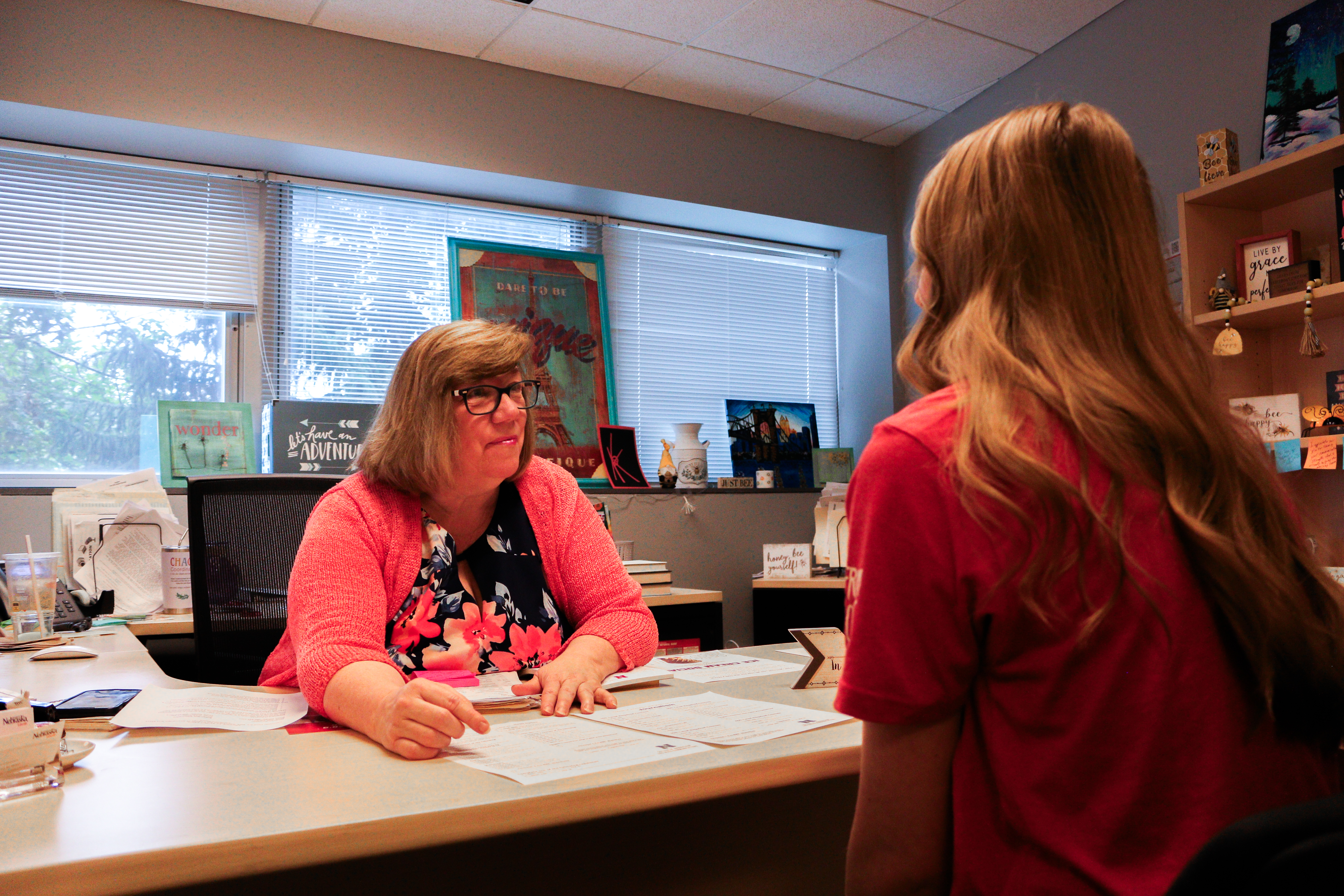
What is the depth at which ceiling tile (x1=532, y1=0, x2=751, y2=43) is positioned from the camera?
3.14 m

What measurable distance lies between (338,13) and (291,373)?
1.29 metres

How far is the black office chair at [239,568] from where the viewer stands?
184cm

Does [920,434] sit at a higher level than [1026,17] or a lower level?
lower

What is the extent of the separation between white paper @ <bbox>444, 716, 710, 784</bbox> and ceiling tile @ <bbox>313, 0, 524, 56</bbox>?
9.20 ft

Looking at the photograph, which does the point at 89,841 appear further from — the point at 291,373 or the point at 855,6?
the point at 855,6

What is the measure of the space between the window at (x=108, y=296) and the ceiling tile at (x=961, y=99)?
2.87 meters

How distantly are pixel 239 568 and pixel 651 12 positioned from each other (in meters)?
2.37

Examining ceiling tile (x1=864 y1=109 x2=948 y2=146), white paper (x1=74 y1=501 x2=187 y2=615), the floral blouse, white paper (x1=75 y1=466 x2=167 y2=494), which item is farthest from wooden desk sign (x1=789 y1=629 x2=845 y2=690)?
ceiling tile (x1=864 y1=109 x2=948 y2=146)

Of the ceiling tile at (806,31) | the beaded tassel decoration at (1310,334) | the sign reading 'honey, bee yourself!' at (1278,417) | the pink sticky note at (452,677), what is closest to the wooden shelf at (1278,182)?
the beaded tassel decoration at (1310,334)

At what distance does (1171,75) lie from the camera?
312 cm

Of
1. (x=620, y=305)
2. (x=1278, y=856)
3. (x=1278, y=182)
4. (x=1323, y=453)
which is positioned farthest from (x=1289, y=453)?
(x=620, y=305)

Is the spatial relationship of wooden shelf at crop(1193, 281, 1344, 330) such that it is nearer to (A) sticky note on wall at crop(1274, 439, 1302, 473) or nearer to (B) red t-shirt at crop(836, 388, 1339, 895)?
(A) sticky note on wall at crop(1274, 439, 1302, 473)

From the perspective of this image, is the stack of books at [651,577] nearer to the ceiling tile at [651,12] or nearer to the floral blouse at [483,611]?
the floral blouse at [483,611]

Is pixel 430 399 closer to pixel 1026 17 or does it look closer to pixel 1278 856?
pixel 1278 856
